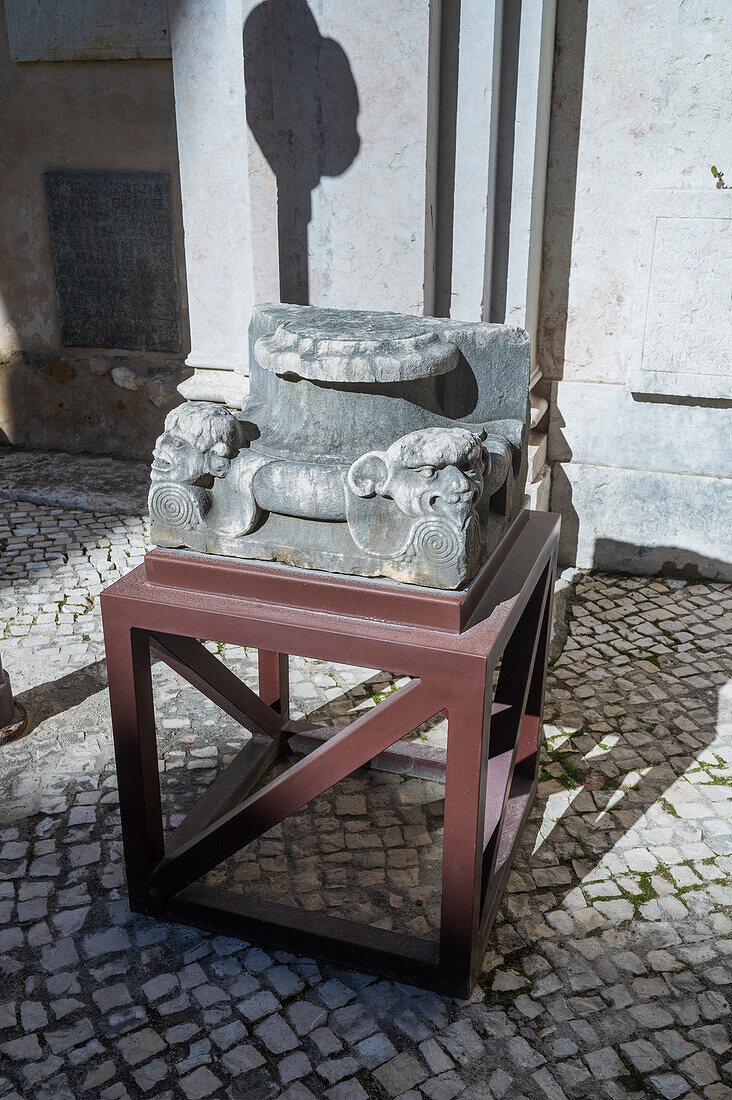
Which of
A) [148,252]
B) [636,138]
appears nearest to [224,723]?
[636,138]

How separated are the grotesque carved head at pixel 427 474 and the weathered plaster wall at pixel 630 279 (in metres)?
2.69

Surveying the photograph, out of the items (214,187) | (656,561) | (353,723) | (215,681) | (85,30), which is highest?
(85,30)

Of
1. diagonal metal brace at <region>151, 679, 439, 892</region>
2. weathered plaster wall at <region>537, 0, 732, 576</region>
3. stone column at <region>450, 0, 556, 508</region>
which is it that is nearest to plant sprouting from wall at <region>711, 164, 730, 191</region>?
weathered plaster wall at <region>537, 0, 732, 576</region>

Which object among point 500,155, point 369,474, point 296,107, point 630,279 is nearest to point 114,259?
point 296,107

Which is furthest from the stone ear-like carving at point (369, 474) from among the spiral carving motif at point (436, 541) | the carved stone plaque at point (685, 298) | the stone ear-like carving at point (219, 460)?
the carved stone plaque at point (685, 298)

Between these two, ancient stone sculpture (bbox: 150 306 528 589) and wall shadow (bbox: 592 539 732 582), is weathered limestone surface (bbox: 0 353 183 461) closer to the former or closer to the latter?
wall shadow (bbox: 592 539 732 582)

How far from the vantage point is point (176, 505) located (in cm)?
252

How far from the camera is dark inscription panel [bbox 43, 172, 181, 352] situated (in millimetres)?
6434

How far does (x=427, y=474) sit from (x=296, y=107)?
246 cm

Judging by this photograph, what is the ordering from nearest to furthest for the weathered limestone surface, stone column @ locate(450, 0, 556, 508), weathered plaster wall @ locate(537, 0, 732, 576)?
1. stone column @ locate(450, 0, 556, 508)
2. weathered plaster wall @ locate(537, 0, 732, 576)
3. the weathered limestone surface

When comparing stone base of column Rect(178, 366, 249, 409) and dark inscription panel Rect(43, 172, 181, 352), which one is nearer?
stone base of column Rect(178, 366, 249, 409)

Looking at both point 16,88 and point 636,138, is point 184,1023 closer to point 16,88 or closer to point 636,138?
point 636,138

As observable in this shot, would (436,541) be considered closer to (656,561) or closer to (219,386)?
(219,386)

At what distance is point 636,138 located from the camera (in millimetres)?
4531
